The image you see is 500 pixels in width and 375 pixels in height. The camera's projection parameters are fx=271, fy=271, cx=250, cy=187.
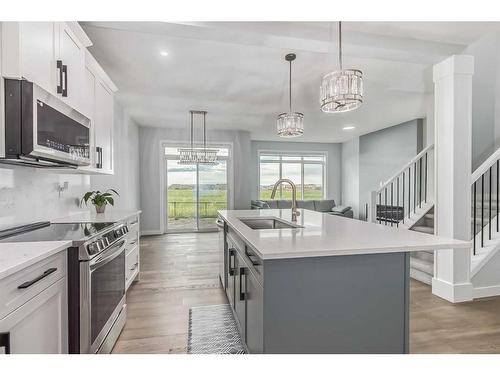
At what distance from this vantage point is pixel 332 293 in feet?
4.58

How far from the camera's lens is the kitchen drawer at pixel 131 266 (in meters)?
2.91

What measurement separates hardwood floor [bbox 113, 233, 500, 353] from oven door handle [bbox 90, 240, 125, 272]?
0.69 meters

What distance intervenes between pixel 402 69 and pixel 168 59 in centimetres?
295

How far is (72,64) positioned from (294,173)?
7519mm

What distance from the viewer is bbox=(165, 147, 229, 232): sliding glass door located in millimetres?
7262

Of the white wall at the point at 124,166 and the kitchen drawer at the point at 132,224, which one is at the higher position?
the white wall at the point at 124,166

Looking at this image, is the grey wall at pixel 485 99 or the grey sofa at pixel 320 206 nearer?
the grey wall at pixel 485 99

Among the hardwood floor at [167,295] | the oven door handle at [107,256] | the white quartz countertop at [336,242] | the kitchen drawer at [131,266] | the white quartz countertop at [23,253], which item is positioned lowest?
the hardwood floor at [167,295]

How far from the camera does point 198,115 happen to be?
579 centimetres

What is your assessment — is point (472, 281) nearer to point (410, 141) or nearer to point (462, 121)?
point (462, 121)

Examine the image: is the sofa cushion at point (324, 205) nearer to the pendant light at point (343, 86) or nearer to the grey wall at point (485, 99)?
the grey wall at point (485, 99)

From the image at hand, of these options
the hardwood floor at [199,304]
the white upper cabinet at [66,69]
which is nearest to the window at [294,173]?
the hardwood floor at [199,304]

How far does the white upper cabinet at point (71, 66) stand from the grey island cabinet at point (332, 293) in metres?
1.79
